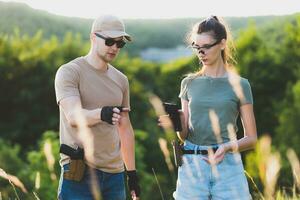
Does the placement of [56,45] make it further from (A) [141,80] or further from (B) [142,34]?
(B) [142,34]

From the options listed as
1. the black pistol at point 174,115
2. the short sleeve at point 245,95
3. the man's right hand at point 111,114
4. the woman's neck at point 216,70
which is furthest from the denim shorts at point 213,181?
the man's right hand at point 111,114

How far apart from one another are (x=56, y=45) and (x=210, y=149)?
35388mm

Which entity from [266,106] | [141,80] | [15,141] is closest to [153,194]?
[15,141]

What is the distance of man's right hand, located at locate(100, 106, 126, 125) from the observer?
3520 millimetres

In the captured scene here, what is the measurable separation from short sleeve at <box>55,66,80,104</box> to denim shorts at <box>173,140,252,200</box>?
2.35 ft

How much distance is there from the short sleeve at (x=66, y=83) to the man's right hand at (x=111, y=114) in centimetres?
35

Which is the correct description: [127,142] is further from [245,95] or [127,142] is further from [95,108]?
[245,95]

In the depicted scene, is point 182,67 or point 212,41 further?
point 182,67

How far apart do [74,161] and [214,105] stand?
82cm

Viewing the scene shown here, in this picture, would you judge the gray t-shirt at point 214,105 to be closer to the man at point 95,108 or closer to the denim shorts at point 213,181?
the denim shorts at point 213,181

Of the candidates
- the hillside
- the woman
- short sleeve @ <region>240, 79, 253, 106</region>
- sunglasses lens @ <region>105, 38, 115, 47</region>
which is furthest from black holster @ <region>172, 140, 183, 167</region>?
the hillside

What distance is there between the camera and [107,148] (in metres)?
4.06

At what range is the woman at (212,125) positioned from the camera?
3793mm

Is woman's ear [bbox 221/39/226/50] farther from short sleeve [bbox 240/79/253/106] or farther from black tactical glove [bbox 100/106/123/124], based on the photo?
black tactical glove [bbox 100/106/123/124]
